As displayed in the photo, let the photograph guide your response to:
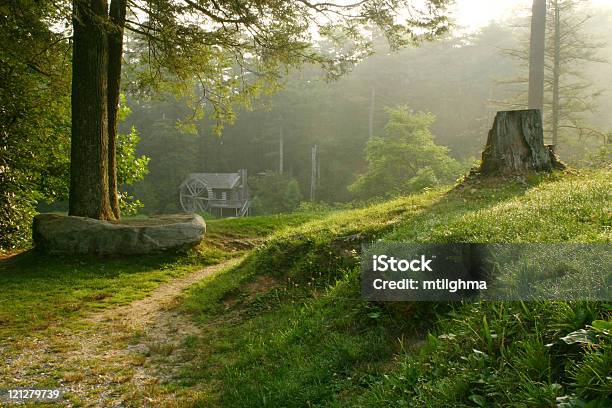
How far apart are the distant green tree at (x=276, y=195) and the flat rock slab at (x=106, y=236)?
32.0 meters

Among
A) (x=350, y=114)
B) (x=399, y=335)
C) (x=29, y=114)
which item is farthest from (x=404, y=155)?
(x=350, y=114)

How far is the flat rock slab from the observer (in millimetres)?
9945

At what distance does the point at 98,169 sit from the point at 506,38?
47.2 m

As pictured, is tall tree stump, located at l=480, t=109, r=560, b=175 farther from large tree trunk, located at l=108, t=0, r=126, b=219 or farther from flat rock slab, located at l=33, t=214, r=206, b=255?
large tree trunk, located at l=108, t=0, r=126, b=219

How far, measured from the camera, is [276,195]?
148 ft

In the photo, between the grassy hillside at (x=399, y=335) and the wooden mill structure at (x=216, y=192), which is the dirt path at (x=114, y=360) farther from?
the wooden mill structure at (x=216, y=192)

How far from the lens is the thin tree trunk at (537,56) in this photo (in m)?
17.2

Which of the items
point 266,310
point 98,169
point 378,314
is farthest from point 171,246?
point 378,314

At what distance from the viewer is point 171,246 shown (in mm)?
10680

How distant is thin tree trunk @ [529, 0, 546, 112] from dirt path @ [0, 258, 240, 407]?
15732 millimetres

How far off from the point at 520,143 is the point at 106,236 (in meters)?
9.14

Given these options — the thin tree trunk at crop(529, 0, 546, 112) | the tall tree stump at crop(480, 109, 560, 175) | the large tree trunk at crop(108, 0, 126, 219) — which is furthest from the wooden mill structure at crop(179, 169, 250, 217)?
the tall tree stump at crop(480, 109, 560, 175)

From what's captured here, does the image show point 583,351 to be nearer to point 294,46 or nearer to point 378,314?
point 378,314

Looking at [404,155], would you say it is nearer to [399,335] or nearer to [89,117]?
[89,117]
